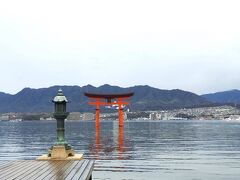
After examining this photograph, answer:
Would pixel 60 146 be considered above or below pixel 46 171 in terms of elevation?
above

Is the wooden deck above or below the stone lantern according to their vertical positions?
below

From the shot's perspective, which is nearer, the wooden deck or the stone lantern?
the wooden deck

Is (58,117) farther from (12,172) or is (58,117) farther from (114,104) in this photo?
(114,104)

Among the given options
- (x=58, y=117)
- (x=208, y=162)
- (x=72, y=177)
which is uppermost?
(x=58, y=117)

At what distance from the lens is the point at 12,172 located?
11797 millimetres

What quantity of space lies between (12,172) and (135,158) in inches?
1035

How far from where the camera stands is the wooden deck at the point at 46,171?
1096cm

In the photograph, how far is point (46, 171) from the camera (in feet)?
39.9

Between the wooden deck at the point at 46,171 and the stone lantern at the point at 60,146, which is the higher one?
the stone lantern at the point at 60,146

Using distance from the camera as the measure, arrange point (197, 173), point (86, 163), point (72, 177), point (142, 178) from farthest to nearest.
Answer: point (197, 173)
point (142, 178)
point (86, 163)
point (72, 177)

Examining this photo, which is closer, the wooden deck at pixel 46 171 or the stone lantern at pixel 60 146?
the wooden deck at pixel 46 171

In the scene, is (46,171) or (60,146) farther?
(60,146)

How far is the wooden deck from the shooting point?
1096cm

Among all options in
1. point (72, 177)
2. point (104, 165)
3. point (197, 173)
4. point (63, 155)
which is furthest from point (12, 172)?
point (104, 165)
